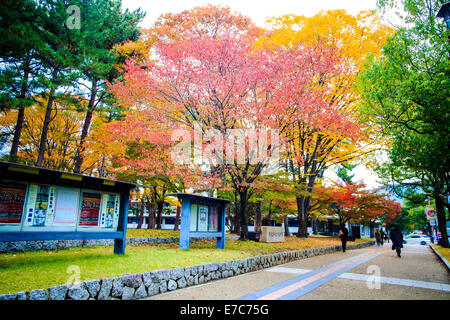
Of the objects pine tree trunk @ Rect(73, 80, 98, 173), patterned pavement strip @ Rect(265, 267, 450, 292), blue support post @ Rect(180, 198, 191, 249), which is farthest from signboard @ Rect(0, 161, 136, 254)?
pine tree trunk @ Rect(73, 80, 98, 173)

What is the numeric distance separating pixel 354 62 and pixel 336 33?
2.21m

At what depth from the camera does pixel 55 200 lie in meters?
6.93

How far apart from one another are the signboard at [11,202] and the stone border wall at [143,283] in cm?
289

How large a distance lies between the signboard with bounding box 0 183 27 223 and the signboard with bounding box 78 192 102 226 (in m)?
1.52

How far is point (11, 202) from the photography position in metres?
6.09

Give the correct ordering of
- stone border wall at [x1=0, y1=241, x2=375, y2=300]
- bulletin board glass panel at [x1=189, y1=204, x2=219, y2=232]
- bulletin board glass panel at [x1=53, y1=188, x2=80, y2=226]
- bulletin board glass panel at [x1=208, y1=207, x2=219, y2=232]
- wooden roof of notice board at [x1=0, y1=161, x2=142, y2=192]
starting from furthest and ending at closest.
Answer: bulletin board glass panel at [x1=208, y1=207, x2=219, y2=232], bulletin board glass panel at [x1=189, y1=204, x2=219, y2=232], bulletin board glass panel at [x1=53, y1=188, x2=80, y2=226], wooden roof of notice board at [x1=0, y1=161, x2=142, y2=192], stone border wall at [x1=0, y1=241, x2=375, y2=300]

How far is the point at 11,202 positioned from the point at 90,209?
6.59 ft

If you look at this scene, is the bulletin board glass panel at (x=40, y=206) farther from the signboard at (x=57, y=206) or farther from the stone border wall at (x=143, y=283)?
the stone border wall at (x=143, y=283)

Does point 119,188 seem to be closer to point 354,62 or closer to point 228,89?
point 228,89

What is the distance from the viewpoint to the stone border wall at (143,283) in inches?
167

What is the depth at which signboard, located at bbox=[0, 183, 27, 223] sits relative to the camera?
234 inches

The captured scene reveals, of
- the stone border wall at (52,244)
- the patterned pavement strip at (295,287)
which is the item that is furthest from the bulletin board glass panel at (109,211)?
the patterned pavement strip at (295,287)

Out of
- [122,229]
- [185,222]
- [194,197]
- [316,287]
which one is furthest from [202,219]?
[316,287]

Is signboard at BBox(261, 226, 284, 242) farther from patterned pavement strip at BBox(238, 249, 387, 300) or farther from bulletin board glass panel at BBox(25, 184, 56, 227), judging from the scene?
bulletin board glass panel at BBox(25, 184, 56, 227)
